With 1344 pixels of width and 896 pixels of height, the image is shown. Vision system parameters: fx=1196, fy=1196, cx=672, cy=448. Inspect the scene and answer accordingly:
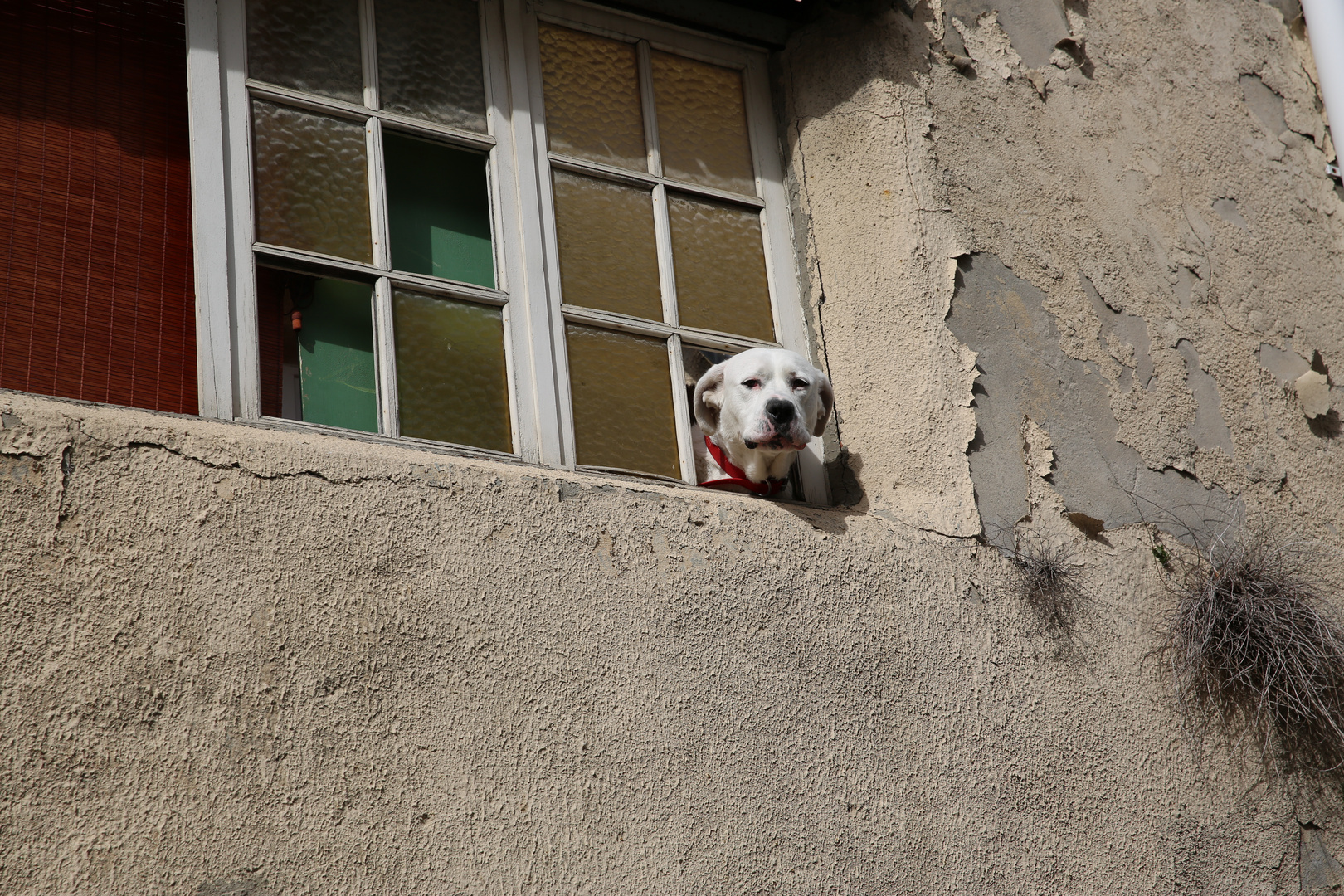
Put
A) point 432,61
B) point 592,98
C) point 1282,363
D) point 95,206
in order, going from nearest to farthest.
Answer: point 95,206, point 432,61, point 592,98, point 1282,363

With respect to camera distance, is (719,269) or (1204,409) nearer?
(719,269)

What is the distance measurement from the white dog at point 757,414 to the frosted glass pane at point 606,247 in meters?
0.29

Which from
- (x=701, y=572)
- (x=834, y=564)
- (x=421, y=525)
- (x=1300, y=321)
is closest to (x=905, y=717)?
(x=834, y=564)

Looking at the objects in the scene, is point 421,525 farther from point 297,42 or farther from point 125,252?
point 297,42

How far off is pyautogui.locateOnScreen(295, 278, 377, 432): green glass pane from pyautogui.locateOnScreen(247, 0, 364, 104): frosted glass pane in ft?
1.86

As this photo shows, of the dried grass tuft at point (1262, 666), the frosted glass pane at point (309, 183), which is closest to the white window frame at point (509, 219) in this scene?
the frosted glass pane at point (309, 183)

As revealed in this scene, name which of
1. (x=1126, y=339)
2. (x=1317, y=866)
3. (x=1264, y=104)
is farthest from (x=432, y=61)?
(x=1317, y=866)

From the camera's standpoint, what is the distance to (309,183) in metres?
2.93

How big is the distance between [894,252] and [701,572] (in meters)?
1.17

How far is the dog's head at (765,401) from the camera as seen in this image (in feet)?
9.99

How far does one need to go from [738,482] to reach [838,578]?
1.40ft

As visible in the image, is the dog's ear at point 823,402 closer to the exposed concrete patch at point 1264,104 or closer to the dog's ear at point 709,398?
the dog's ear at point 709,398

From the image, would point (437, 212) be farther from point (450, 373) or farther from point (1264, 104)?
point (1264, 104)

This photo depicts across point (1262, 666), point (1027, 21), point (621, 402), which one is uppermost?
point (1027, 21)
